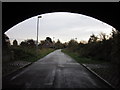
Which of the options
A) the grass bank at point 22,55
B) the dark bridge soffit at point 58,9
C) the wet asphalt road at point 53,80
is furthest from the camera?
the grass bank at point 22,55

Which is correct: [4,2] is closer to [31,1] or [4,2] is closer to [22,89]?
[31,1]

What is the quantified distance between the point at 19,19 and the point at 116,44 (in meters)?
9.02

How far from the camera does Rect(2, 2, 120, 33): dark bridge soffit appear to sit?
14656mm

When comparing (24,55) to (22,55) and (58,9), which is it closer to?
(22,55)

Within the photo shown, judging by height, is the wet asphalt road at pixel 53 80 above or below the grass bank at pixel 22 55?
below

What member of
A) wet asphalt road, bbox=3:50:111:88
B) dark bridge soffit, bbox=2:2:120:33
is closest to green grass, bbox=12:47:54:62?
dark bridge soffit, bbox=2:2:120:33

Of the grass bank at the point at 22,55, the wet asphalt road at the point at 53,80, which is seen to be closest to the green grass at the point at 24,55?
the grass bank at the point at 22,55

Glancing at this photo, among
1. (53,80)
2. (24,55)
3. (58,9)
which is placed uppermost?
(58,9)

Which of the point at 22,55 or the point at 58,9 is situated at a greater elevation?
the point at 58,9

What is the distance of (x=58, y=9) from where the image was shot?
16.8 metres

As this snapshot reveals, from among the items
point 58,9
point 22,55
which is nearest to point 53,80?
point 58,9

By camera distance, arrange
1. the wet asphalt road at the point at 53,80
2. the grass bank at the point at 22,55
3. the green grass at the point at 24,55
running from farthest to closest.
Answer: the green grass at the point at 24,55
the grass bank at the point at 22,55
the wet asphalt road at the point at 53,80

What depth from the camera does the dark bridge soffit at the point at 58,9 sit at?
48.1 ft

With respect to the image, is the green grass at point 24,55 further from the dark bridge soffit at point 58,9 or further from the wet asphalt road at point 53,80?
the wet asphalt road at point 53,80
